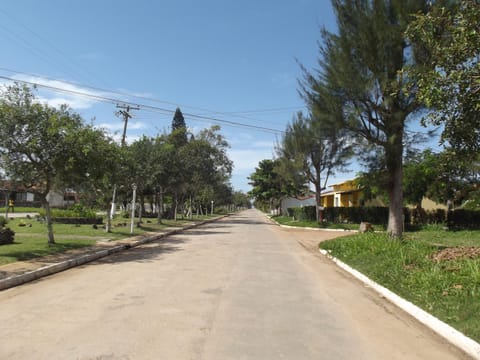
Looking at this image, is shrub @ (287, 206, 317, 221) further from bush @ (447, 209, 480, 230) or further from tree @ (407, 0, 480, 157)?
tree @ (407, 0, 480, 157)

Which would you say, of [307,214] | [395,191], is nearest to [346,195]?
[307,214]

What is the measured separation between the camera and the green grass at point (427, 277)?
6.04 metres

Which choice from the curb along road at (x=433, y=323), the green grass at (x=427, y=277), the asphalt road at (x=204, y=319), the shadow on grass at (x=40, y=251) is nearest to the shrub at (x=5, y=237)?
the shadow on grass at (x=40, y=251)

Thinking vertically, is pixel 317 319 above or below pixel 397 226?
below

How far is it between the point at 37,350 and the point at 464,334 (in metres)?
5.26

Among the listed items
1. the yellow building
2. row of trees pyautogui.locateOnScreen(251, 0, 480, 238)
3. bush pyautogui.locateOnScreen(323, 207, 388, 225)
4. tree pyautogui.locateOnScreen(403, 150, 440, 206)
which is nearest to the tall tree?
the yellow building

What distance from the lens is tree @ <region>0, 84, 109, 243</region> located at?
12.4 metres

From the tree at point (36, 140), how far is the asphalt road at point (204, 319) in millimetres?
4649

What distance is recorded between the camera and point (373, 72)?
1484 cm

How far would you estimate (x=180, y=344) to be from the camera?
4.82m

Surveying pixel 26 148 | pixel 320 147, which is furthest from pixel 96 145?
pixel 320 147

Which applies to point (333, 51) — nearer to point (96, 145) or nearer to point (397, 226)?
point (397, 226)

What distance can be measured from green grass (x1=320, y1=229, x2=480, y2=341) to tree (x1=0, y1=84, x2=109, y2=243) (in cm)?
942

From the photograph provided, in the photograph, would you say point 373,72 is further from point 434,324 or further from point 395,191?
point 434,324
